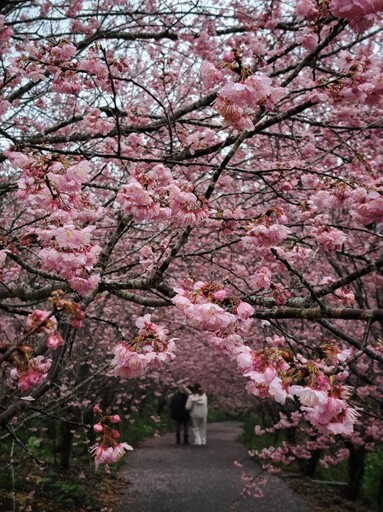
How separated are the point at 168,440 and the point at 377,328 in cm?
1052

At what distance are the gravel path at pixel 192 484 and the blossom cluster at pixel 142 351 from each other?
5187 mm

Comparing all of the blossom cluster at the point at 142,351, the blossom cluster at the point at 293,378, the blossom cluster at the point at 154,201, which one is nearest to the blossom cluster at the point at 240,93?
the blossom cluster at the point at 154,201

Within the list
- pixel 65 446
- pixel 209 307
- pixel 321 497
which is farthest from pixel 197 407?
pixel 209 307

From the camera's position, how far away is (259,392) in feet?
5.56

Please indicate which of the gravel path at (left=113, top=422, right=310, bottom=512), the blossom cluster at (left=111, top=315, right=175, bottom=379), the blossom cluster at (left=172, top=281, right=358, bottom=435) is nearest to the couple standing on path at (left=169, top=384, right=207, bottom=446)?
the gravel path at (left=113, top=422, right=310, bottom=512)

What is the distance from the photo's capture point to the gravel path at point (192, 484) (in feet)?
24.0

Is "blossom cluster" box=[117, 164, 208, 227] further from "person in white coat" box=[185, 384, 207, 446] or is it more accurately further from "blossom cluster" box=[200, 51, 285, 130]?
"person in white coat" box=[185, 384, 207, 446]

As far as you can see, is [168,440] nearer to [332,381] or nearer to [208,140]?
[208,140]

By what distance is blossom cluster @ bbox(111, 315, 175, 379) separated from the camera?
200 cm

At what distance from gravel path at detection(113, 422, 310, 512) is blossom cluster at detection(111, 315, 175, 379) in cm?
519

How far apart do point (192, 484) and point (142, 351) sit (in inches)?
299

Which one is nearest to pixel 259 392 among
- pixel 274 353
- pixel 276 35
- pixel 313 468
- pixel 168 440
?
pixel 274 353

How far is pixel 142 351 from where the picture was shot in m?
2.08

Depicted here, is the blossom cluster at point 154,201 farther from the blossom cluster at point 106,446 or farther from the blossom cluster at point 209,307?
the blossom cluster at point 106,446
